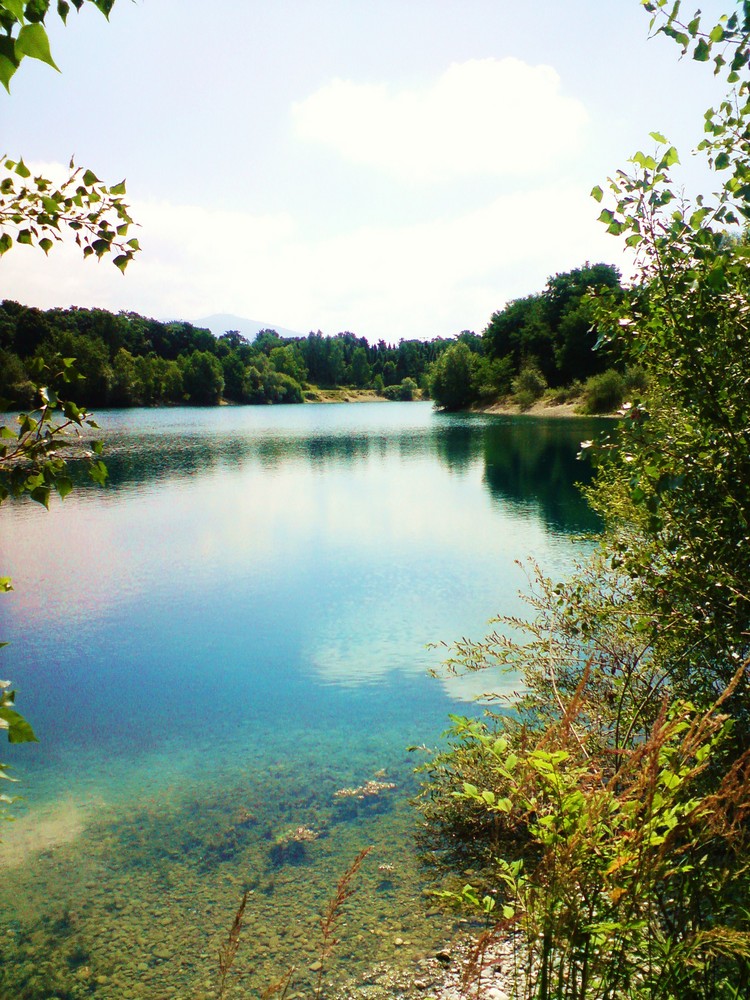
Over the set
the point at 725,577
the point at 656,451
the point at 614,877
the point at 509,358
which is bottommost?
the point at 614,877

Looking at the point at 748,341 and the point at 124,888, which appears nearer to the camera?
the point at 748,341

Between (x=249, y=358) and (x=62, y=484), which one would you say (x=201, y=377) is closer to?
(x=249, y=358)

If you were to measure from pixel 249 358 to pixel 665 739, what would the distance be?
142m

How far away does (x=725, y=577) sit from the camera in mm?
4469

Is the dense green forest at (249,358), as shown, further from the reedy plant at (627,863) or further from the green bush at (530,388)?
the reedy plant at (627,863)

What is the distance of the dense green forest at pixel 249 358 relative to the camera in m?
73.6

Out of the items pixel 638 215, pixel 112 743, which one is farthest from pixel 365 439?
pixel 638 215

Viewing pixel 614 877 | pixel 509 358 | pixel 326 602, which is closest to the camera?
pixel 614 877

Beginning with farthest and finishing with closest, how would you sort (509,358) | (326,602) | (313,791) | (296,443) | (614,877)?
1. (509,358)
2. (296,443)
3. (326,602)
4. (313,791)
5. (614,877)

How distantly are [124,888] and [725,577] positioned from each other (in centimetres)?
572

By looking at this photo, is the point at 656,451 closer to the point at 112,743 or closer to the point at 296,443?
the point at 112,743

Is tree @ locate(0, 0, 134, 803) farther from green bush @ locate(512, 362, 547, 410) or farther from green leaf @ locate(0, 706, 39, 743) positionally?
green bush @ locate(512, 362, 547, 410)

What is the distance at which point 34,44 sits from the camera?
1.47m

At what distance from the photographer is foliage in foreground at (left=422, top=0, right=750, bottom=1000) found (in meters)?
2.32
